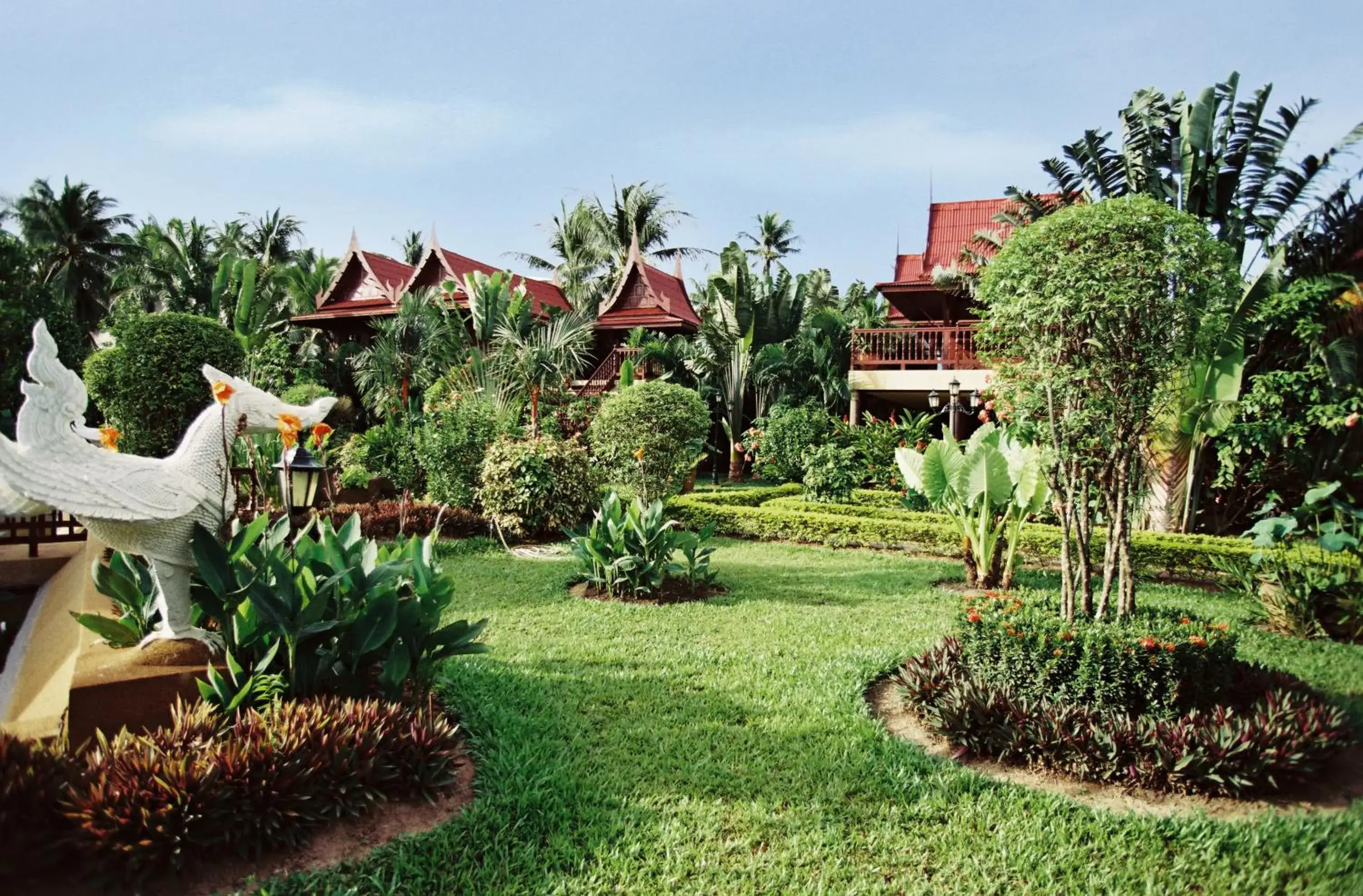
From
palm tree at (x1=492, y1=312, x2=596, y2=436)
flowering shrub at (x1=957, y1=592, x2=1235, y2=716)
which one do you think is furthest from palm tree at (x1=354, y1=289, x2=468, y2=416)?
flowering shrub at (x1=957, y1=592, x2=1235, y2=716)

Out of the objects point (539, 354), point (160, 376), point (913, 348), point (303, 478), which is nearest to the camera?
point (303, 478)

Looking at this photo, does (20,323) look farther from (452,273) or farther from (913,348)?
(913,348)

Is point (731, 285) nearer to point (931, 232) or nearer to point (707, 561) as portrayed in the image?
point (931, 232)

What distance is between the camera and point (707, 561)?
787 centimetres

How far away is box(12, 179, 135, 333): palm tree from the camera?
1271 inches

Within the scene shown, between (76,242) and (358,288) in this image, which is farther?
(76,242)

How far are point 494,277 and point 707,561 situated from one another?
10621 mm

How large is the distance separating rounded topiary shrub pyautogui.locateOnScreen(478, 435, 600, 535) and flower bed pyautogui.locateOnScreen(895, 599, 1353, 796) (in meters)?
6.88

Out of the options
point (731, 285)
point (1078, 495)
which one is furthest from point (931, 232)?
point (1078, 495)

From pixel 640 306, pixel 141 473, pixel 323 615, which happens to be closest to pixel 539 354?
pixel 640 306

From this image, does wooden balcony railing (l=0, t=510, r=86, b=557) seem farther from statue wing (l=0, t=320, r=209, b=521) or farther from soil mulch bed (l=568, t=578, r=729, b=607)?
soil mulch bed (l=568, t=578, r=729, b=607)

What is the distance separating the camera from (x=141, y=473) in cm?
327

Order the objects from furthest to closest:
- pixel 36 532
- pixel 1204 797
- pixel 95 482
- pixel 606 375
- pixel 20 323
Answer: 1. pixel 606 375
2. pixel 20 323
3. pixel 36 532
4. pixel 1204 797
5. pixel 95 482

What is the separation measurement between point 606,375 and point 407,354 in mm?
4935
